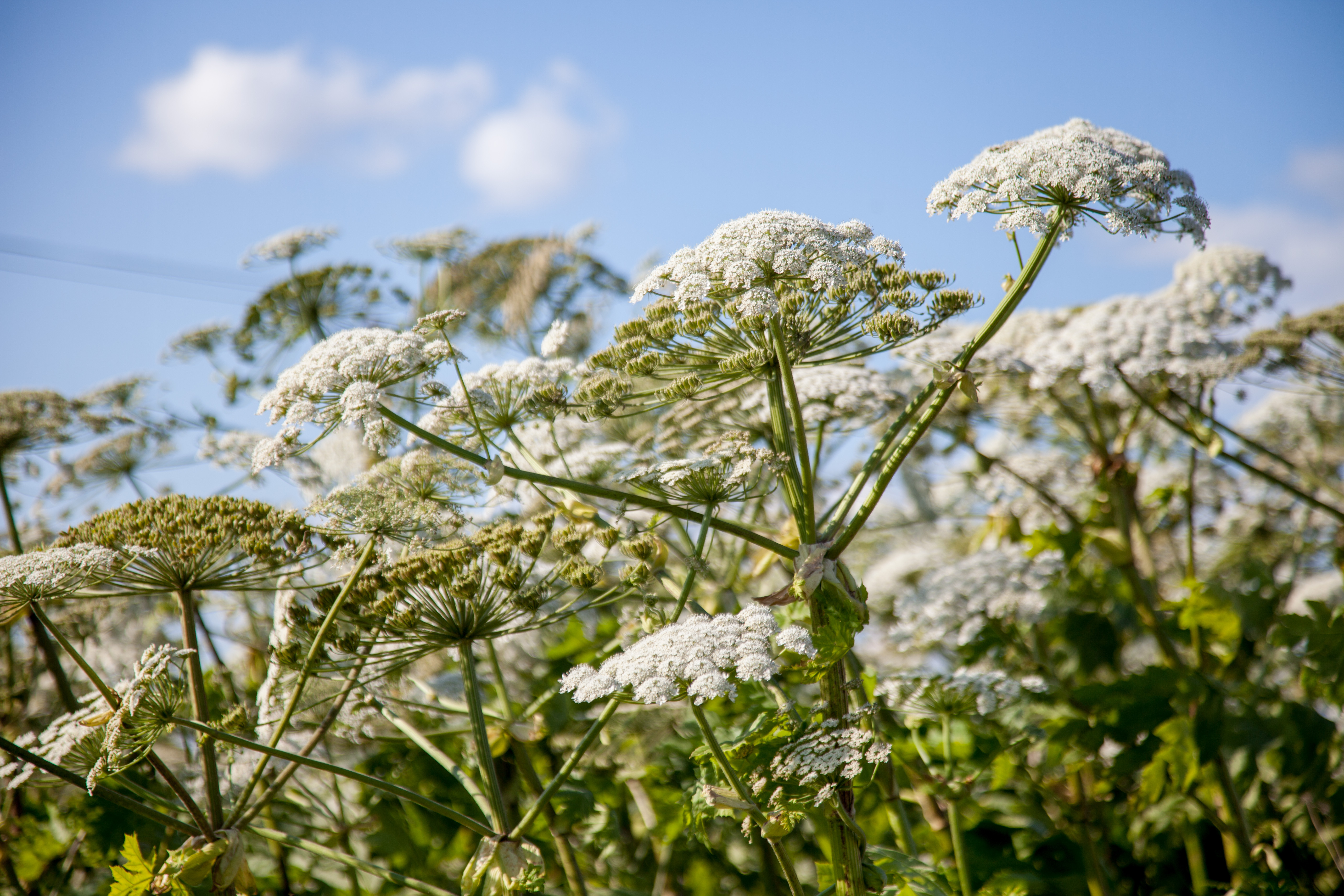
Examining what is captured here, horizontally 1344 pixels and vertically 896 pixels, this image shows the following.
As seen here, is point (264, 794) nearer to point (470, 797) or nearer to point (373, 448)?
point (373, 448)

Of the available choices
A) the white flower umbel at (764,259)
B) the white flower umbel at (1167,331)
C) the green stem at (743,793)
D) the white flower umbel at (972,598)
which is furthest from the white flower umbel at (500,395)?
the white flower umbel at (1167,331)

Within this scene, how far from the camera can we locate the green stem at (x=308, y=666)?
355cm

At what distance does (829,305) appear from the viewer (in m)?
3.76

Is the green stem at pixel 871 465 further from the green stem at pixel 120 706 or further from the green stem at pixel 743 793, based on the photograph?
the green stem at pixel 120 706

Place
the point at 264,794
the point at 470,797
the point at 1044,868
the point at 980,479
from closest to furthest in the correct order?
the point at 264,794, the point at 1044,868, the point at 470,797, the point at 980,479

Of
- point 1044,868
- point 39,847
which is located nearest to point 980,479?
point 1044,868

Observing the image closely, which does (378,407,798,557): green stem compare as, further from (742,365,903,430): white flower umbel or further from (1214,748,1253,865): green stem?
(1214,748,1253,865): green stem

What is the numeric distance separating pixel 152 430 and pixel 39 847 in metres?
2.84

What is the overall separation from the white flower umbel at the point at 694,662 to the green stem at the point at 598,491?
1.14 feet

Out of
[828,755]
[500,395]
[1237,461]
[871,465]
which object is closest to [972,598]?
[1237,461]

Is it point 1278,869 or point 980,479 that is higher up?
point 980,479

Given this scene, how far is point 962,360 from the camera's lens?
3.57m

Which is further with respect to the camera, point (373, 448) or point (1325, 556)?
point (1325, 556)

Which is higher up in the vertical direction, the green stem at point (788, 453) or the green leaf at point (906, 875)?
the green stem at point (788, 453)
